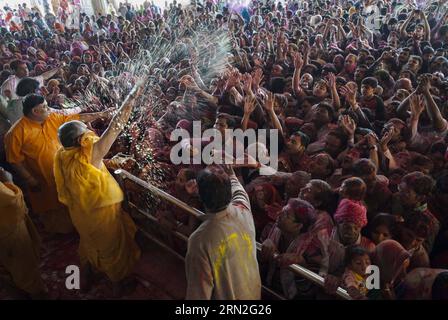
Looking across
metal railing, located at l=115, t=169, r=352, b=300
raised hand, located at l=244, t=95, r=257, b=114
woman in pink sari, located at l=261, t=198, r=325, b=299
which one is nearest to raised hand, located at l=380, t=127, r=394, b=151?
woman in pink sari, located at l=261, t=198, r=325, b=299

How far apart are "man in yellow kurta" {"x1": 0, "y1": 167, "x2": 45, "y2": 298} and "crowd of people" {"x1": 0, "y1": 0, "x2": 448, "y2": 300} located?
10 millimetres

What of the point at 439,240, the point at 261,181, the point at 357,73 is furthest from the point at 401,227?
the point at 357,73

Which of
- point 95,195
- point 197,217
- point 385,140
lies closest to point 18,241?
point 95,195

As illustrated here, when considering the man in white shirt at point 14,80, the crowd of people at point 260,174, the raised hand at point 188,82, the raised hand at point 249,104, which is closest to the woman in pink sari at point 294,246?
the crowd of people at point 260,174

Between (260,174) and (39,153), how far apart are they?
7.12ft

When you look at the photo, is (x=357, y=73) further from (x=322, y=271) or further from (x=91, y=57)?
(x=91, y=57)

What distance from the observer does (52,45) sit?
9398 mm

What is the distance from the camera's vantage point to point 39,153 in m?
3.55

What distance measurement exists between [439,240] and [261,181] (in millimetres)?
1424

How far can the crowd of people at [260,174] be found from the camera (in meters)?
2.17

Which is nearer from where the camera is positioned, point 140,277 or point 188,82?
point 140,277

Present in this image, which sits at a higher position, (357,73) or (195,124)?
(357,73)
